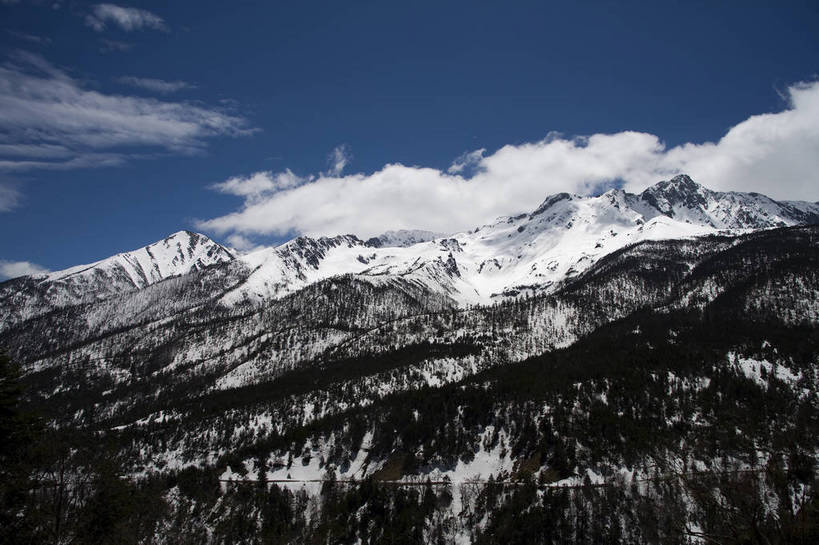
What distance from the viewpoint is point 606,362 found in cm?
18225

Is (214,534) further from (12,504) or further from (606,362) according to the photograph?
(606,362)

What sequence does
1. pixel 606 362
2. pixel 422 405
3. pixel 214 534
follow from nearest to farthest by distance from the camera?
pixel 214 534, pixel 422 405, pixel 606 362

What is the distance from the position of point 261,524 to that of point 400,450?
4431 cm

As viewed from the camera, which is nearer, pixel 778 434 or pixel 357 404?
pixel 778 434

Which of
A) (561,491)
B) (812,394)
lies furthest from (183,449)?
(812,394)

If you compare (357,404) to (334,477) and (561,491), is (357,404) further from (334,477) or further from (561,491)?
(561,491)

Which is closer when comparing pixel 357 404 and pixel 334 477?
pixel 334 477

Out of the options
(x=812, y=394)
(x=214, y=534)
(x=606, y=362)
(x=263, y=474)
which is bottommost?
(x=214, y=534)

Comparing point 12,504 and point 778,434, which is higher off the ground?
point 12,504

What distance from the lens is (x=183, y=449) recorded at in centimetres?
18612

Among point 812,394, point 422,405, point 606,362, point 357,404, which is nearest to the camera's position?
point 812,394

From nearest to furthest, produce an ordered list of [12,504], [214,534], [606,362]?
[12,504] < [214,534] < [606,362]

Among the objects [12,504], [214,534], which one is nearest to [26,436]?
[12,504]

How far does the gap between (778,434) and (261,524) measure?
13534 cm
